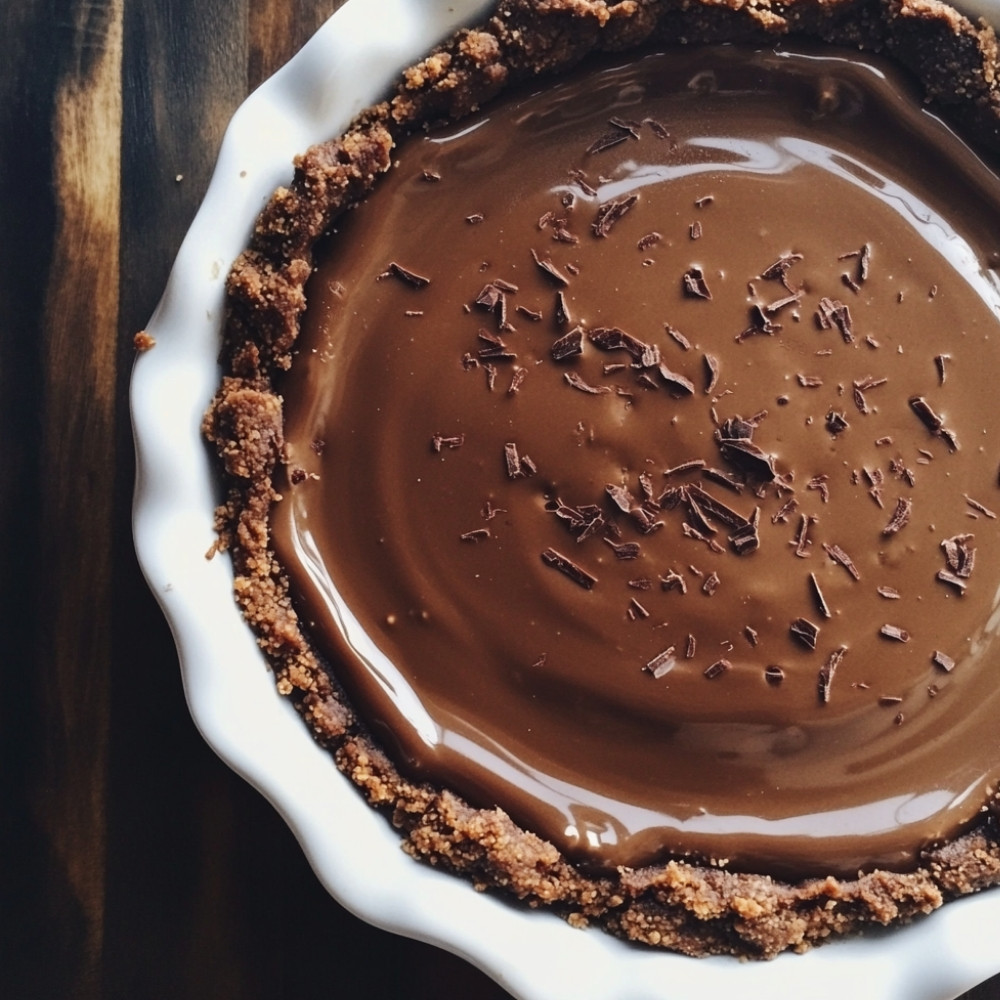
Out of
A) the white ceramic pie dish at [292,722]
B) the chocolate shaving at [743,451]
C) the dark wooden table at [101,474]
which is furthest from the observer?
the dark wooden table at [101,474]

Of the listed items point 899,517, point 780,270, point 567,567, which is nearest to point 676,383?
point 780,270

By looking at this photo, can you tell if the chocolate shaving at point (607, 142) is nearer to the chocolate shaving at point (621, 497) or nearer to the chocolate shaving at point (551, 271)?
the chocolate shaving at point (551, 271)

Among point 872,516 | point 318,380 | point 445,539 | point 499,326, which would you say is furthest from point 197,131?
point 872,516

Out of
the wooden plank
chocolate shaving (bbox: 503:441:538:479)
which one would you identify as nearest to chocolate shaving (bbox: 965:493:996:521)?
chocolate shaving (bbox: 503:441:538:479)

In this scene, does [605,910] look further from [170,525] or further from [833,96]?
[833,96]

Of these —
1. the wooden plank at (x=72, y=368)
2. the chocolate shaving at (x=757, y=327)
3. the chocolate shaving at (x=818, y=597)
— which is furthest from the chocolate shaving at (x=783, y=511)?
the wooden plank at (x=72, y=368)
